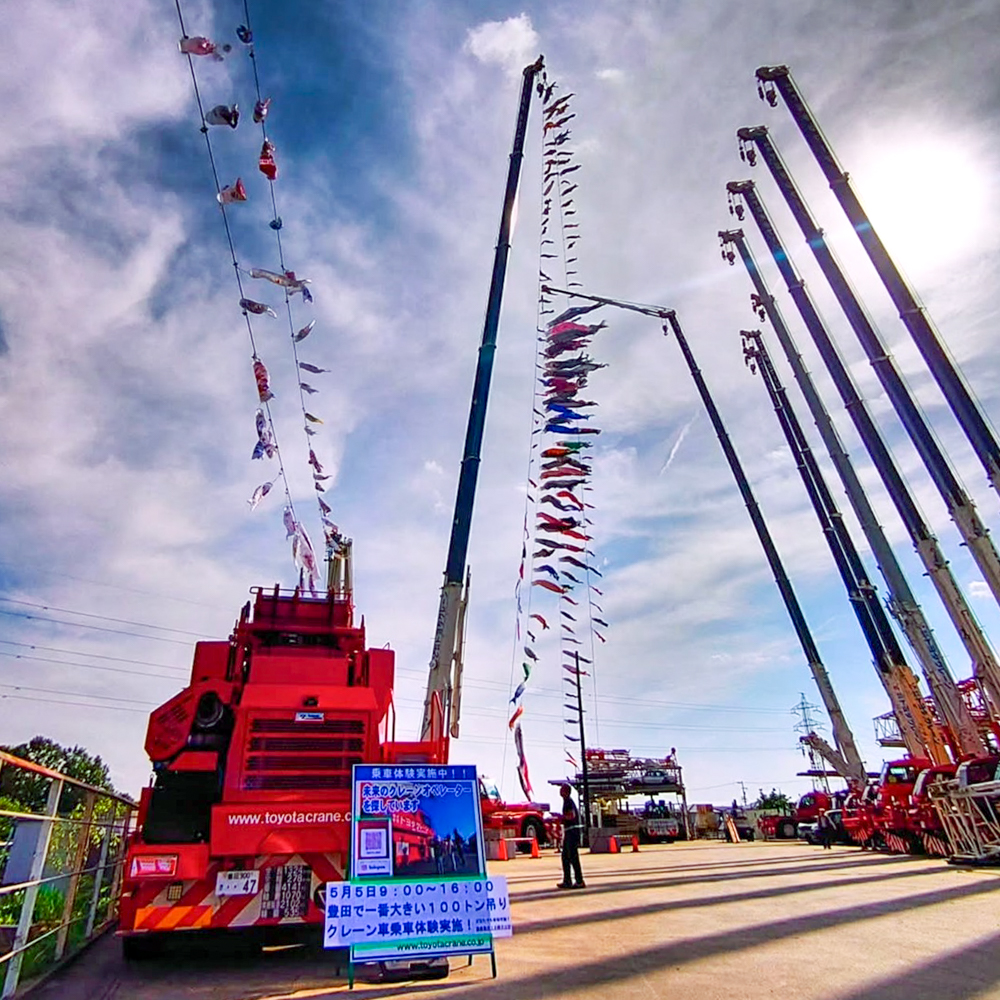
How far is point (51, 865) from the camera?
256 inches

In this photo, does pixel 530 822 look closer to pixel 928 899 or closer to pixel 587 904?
pixel 587 904

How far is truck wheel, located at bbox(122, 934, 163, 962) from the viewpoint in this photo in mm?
6656

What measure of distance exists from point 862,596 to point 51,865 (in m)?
26.1

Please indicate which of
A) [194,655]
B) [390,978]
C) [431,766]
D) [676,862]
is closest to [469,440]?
[194,655]

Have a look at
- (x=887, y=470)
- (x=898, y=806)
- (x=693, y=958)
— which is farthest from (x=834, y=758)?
(x=693, y=958)

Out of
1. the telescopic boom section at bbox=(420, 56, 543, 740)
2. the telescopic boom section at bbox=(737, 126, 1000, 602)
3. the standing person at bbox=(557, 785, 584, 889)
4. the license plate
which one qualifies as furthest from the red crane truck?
the telescopic boom section at bbox=(737, 126, 1000, 602)

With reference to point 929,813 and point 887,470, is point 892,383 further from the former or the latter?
point 929,813

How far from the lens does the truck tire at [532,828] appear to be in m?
25.4

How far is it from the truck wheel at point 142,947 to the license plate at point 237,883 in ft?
3.78

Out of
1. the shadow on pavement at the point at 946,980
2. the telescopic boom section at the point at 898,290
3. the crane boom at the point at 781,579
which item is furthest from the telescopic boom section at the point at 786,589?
the shadow on pavement at the point at 946,980

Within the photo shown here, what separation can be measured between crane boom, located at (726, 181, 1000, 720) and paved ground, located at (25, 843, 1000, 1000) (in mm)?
6728

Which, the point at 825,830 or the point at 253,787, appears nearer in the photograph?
the point at 253,787

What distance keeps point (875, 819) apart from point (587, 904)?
1419 cm

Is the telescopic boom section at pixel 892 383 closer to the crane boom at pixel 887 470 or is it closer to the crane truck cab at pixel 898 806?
the crane boom at pixel 887 470
